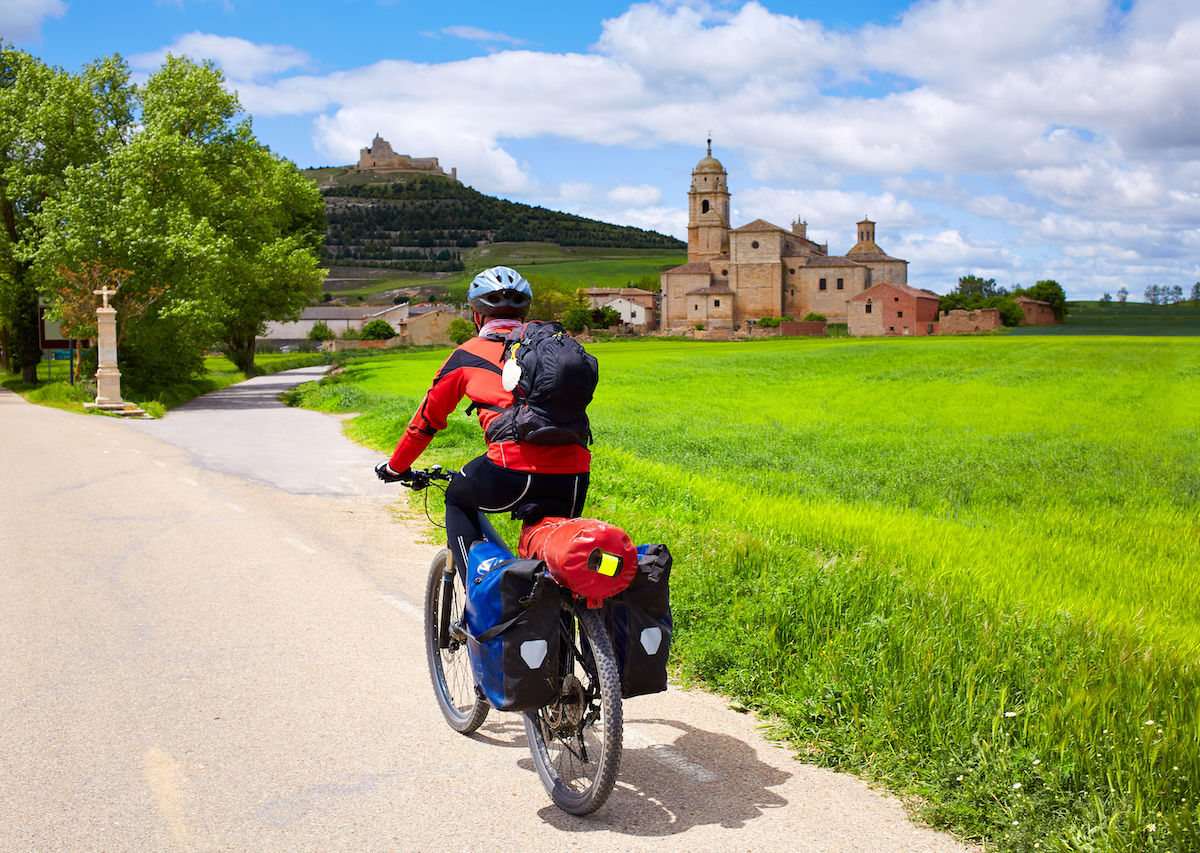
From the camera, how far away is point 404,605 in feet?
25.2

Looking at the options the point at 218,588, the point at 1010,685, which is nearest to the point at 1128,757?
the point at 1010,685

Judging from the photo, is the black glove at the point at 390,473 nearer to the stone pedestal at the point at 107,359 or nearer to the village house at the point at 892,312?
the stone pedestal at the point at 107,359

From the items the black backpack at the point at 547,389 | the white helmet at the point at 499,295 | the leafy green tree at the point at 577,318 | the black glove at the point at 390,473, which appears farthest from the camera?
the leafy green tree at the point at 577,318

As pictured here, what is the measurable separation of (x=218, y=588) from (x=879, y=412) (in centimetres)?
2155

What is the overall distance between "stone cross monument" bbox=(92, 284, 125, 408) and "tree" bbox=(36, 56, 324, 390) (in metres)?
2.01

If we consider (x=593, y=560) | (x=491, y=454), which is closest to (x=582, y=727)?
(x=593, y=560)

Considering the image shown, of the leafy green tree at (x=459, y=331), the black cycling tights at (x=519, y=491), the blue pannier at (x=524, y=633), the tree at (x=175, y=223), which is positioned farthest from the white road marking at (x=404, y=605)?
the leafy green tree at (x=459, y=331)

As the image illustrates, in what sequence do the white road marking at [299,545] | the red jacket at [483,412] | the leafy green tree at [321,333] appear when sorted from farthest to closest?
1. the leafy green tree at [321,333]
2. the white road marking at [299,545]
3. the red jacket at [483,412]

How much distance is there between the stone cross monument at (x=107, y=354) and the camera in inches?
1192

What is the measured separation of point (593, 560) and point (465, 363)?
128cm

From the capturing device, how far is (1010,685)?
4.74m

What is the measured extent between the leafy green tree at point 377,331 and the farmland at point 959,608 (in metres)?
106

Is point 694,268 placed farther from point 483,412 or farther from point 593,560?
point 593,560

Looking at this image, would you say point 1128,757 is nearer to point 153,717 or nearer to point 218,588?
point 153,717
